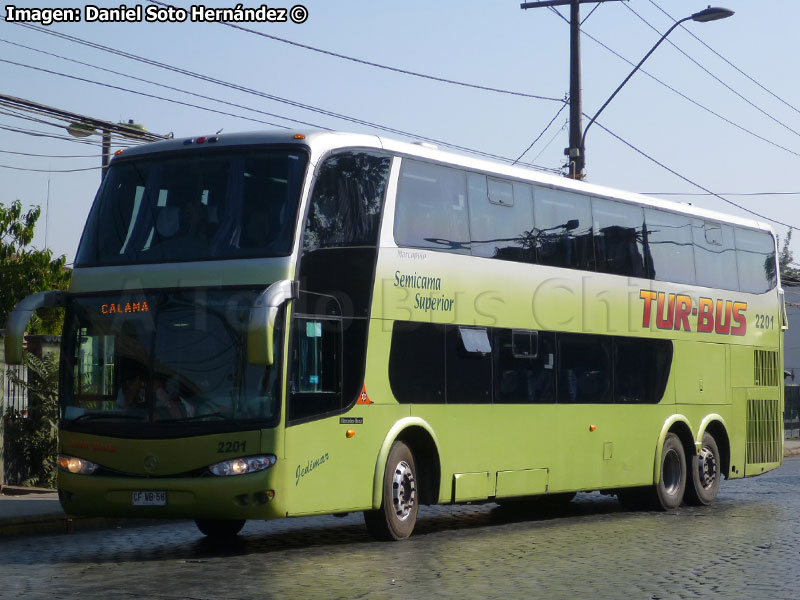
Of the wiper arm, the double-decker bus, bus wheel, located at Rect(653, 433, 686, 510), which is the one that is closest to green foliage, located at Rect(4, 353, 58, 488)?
the double-decker bus

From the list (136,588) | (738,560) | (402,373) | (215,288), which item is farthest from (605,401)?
(136,588)

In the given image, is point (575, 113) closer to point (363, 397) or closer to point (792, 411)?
point (363, 397)

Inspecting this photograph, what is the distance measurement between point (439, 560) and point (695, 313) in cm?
901

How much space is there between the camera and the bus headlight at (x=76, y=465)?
13.1 metres

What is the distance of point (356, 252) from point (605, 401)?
5.73m

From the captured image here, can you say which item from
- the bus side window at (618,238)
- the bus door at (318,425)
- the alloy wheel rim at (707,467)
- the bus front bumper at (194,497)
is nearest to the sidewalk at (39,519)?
the bus front bumper at (194,497)

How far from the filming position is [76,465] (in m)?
13.2

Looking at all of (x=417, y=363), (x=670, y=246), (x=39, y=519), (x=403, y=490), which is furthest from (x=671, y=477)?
(x=39, y=519)

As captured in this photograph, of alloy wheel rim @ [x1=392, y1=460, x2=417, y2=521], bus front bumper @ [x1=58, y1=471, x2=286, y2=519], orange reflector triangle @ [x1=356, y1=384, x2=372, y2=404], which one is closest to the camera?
bus front bumper @ [x1=58, y1=471, x2=286, y2=519]

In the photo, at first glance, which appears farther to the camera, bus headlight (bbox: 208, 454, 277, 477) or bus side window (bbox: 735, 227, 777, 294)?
bus side window (bbox: 735, 227, 777, 294)

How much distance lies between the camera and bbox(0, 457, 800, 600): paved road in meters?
10.4

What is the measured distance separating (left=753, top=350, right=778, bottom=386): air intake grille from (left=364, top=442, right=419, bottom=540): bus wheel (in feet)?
30.2

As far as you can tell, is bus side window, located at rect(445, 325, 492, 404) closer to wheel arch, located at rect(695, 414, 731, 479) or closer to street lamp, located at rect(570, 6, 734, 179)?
wheel arch, located at rect(695, 414, 731, 479)

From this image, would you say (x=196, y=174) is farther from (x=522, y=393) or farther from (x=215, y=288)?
(x=522, y=393)
